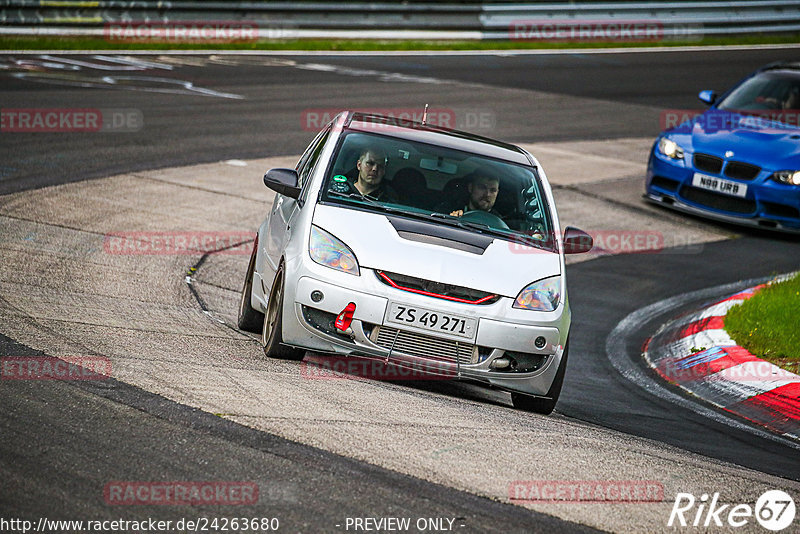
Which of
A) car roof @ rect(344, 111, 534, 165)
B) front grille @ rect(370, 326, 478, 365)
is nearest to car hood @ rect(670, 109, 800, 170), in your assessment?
car roof @ rect(344, 111, 534, 165)

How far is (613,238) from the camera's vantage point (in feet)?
40.9

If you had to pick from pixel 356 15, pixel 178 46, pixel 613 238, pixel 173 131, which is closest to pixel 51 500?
pixel 613 238

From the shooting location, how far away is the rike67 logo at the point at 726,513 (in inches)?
186

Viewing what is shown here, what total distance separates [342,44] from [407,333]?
21.1 meters

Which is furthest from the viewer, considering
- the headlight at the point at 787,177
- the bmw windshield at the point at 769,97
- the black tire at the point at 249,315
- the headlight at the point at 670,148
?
the bmw windshield at the point at 769,97

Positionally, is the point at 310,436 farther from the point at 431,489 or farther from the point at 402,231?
the point at 402,231

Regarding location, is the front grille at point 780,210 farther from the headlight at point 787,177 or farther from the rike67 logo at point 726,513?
the rike67 logo at point 726,513

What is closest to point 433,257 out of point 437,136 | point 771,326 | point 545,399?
point 545,399

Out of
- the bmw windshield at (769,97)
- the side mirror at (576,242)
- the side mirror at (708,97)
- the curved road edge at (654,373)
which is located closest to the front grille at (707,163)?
the bmw windshield at (769,97)

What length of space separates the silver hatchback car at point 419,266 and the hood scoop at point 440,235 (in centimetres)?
1

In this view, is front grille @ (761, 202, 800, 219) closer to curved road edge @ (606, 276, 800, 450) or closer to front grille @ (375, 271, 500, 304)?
curved road edge @ (606, 276, 800, 450)

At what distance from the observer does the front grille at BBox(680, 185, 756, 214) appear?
12.9m

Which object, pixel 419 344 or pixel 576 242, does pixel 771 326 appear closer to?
pixel 576 242

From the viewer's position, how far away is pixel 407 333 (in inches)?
249
